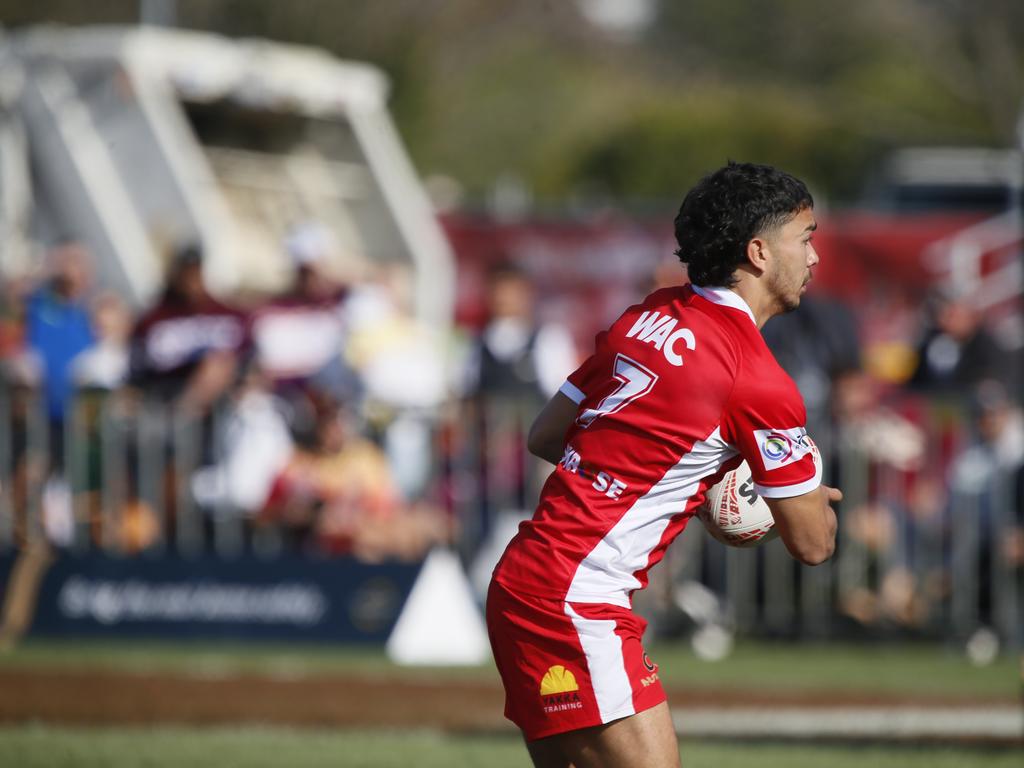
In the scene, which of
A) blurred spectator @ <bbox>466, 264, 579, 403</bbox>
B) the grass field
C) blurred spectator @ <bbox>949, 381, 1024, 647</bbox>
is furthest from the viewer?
blurred spectator @ <bbox>466, 264, 579, 403</bbox>

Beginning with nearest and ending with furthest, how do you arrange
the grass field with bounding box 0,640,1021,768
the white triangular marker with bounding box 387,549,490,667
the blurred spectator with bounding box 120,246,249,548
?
the grass field with bounding box 0,640,1021,768 < the white triangular marker with bounding box 387,549,490,667 < the blurred spectator with bounding box 120,246,249,548

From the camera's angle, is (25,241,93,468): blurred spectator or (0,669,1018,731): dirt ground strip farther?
(25,241,93,468): blurred spectator

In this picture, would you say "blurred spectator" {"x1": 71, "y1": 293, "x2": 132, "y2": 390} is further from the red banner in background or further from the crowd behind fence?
the red banner in background

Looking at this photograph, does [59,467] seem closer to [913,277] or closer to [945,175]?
[913,277]

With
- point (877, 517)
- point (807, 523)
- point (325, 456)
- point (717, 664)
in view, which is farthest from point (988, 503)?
point (807, 523)

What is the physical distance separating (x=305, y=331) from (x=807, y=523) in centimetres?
800

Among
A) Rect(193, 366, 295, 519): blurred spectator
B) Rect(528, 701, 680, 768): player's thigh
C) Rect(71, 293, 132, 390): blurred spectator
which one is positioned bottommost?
Rect(193, 366, 295, 519): blurred spectator

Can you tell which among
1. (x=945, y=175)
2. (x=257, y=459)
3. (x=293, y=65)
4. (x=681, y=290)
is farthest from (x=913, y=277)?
(x=681, y=290)

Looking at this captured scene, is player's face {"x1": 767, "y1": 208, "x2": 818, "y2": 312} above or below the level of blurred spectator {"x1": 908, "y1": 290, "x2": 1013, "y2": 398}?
above

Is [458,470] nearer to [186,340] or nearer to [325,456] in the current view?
[325,456]

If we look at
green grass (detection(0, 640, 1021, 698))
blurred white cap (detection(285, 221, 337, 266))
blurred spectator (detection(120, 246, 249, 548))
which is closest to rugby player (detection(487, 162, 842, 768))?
green grass (detection(0, 640, 1021, 698))

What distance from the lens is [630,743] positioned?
4.34m

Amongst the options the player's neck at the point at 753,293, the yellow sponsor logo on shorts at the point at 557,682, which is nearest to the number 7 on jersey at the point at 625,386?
the player's neck at the point at 753,293

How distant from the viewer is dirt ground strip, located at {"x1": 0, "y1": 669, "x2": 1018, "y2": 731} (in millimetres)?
8547
